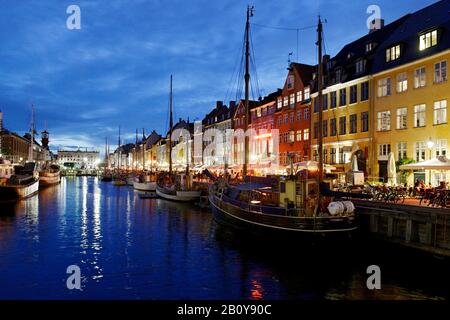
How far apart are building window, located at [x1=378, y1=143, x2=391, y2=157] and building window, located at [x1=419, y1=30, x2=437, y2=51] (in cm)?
948

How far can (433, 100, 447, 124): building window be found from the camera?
34.3 meters

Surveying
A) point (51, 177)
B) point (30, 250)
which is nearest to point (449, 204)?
point (30, 250)

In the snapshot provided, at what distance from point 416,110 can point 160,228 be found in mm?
24775

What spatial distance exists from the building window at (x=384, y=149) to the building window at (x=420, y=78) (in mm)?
6452

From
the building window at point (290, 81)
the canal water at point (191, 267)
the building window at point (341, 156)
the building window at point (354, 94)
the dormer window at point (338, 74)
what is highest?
the building window at point (290, 81)

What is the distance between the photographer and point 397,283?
18734 millimetres

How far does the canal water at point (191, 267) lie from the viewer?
698 inches

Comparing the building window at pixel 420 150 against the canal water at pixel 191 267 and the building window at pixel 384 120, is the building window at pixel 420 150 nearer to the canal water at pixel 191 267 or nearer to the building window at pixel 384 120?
the building window at pixel 384 120

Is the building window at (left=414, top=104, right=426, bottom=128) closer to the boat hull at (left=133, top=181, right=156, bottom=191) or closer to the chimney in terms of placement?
the chimney

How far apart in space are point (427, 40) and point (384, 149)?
10.8 metres

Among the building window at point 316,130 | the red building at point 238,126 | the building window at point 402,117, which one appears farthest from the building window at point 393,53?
the red building at point 238,126

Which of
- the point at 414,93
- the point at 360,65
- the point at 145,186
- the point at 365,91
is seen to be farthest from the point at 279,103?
the point at 145,186

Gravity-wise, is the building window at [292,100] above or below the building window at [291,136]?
above
